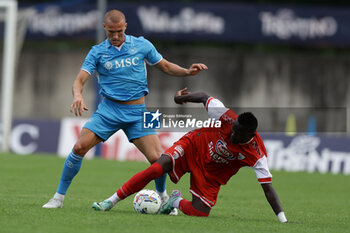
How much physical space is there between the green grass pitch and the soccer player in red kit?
0.27m

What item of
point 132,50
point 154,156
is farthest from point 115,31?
point 154,156

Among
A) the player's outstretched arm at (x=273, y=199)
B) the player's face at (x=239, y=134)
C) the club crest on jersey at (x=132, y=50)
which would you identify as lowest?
the player's outstretched arm at (x=273, y=199)

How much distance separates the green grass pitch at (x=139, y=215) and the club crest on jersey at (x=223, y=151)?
0.69 metres

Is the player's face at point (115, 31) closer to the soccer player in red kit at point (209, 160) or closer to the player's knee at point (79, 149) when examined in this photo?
the soccer player in red kit at point (209, 160)

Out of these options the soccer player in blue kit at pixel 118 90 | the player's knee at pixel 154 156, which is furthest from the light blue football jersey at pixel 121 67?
the player's knee at pixel 154 156

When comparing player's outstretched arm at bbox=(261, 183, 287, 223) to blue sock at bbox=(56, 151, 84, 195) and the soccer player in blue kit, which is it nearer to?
the soccer player in blue kit

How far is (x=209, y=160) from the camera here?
8297mm

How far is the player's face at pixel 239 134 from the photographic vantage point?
7.45 metres

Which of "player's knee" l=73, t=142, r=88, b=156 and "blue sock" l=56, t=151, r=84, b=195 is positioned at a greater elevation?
"player's knee" l=73, t=142, r=88, b=156

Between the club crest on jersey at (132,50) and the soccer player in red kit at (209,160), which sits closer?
the soccer player in red kit at (209,160)

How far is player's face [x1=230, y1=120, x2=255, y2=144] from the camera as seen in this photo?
745 cm

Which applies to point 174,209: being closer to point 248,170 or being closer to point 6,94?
point 248,170

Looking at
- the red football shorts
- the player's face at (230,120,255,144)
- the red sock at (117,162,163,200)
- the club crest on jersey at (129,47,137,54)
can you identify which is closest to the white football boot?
the red sock at (117,162,163,200)

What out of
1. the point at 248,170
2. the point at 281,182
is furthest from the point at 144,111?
the point at 248,170
